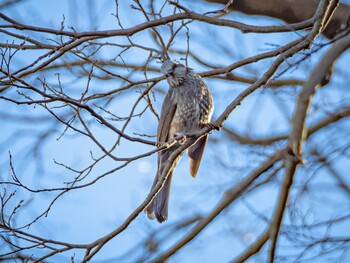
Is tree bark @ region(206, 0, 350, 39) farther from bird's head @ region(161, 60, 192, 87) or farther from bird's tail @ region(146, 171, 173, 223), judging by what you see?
bird's tail @ region(146, 171, 173, 223)

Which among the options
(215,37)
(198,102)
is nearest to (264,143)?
(215,37)

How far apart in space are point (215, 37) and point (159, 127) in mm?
2423

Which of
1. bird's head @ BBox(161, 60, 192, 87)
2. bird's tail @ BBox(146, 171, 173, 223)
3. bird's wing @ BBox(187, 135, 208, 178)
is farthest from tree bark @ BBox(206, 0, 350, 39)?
bird's tail @ BBox(146, 171, 173, 223)

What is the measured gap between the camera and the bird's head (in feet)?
17.0

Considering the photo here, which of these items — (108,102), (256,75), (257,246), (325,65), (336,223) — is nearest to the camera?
(325,65)

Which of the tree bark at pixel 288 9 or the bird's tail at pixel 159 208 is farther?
the tree bark at pixel 288 9

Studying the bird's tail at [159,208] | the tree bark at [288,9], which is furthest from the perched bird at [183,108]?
the tree bark at [288,9]

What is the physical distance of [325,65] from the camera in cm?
276

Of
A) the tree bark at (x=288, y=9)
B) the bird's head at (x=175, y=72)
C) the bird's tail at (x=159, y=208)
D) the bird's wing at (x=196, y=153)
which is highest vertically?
the tree bark at (x=288, y=9)

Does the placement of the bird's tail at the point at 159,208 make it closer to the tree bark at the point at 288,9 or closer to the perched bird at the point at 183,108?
the perched bird at the point at 183,108

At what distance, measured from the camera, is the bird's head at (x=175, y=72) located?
5184 millimetres

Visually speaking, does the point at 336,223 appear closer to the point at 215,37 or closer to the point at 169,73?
the point at 169,73

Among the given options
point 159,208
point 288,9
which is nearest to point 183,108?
point 159,208

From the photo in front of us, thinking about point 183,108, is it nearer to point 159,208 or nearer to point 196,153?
point 196,153
